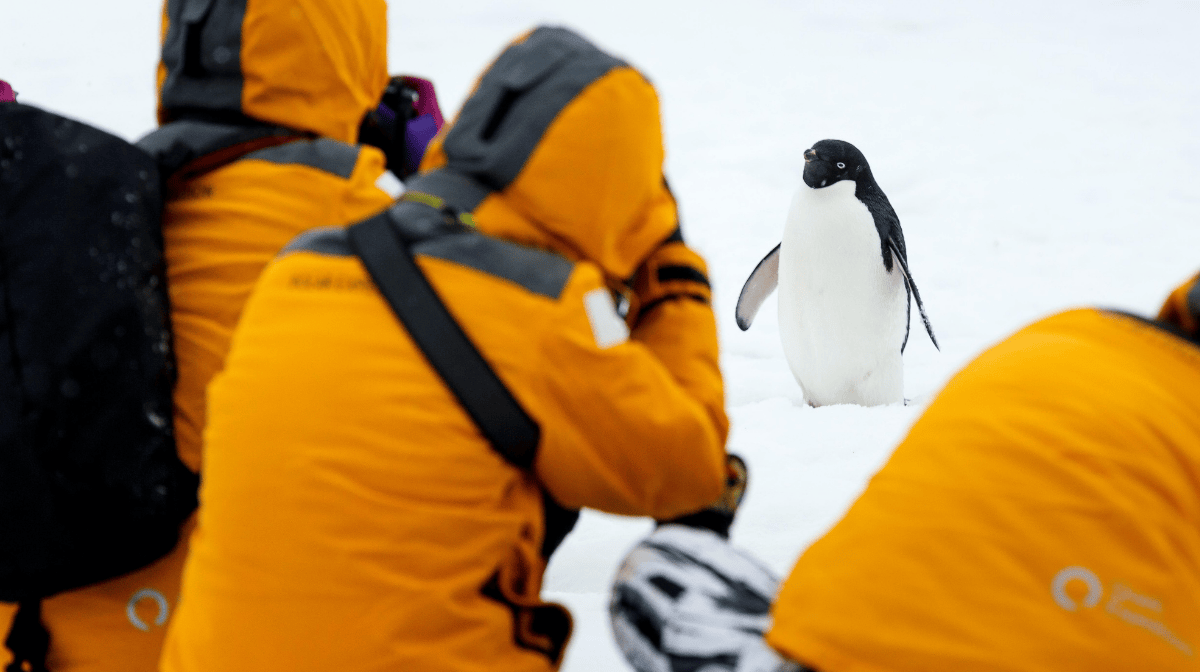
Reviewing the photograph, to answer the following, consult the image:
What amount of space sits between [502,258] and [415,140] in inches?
25.5

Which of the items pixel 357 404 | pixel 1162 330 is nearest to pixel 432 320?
pixel 357 404

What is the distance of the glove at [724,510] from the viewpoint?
993 mm

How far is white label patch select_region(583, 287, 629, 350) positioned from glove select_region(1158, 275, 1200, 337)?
403 millimetres

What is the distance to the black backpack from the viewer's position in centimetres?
90

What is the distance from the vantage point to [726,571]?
0.81 meters

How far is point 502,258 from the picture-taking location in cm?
81

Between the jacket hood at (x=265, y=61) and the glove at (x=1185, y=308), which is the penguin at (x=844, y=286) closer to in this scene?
the jacket hood at (x=265, y=61)

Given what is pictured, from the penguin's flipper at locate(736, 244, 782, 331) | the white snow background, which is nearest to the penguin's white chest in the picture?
the white snow background

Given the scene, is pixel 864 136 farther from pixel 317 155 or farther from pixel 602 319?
pixel 602 319

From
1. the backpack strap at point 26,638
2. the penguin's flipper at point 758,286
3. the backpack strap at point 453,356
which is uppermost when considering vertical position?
the backpack strap at point 453,356

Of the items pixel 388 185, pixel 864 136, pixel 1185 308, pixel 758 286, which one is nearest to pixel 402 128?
pixel 388 185

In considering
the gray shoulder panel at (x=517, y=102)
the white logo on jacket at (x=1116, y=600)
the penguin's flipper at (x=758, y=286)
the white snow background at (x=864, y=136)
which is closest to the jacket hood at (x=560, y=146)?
the gray shoulder panel at (x=517, y=102)

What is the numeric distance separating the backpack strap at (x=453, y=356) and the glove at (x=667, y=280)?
26 cm

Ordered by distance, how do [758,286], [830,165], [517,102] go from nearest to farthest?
[517,102], [830,165], [758,286]
